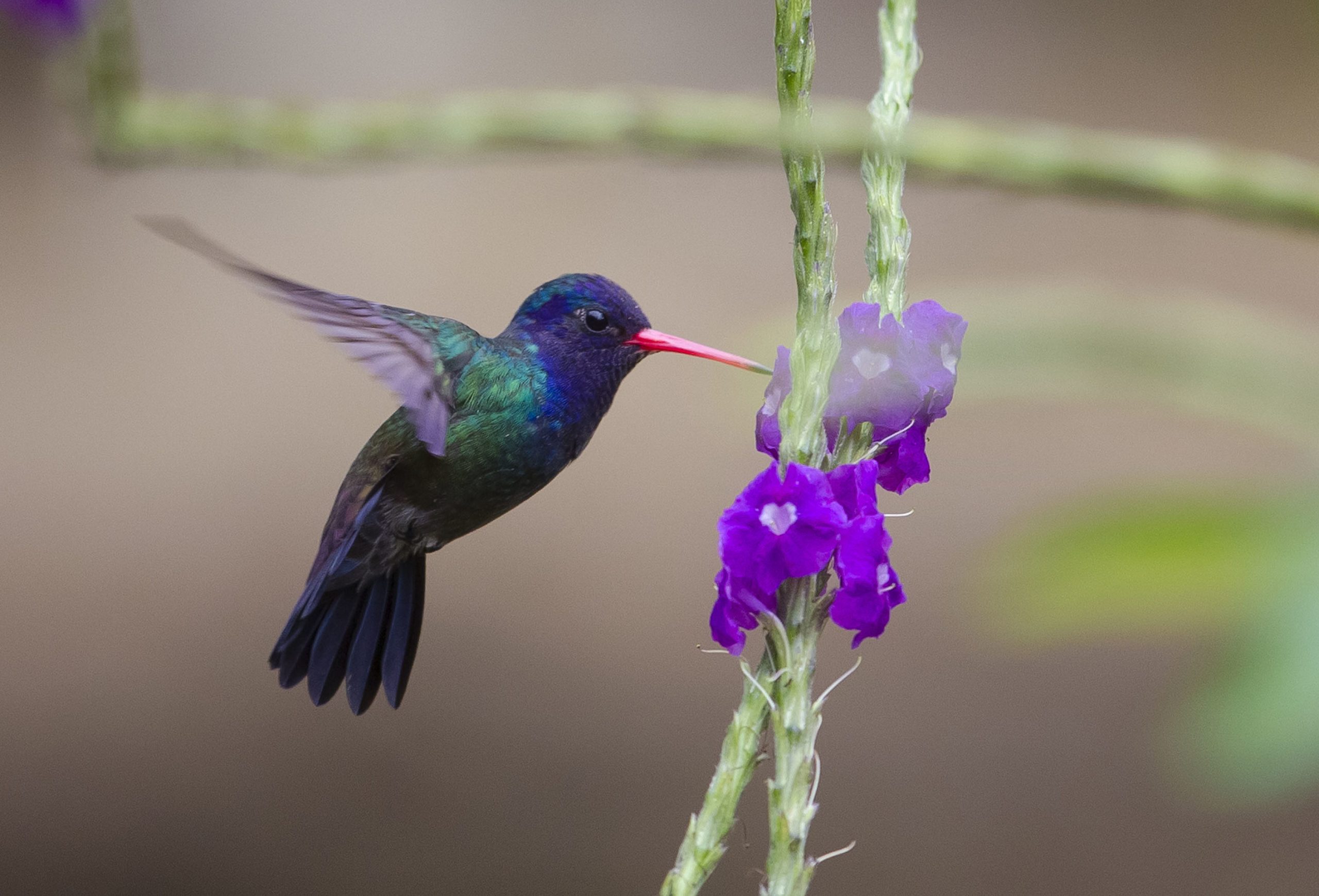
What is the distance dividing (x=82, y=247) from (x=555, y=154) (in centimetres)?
330

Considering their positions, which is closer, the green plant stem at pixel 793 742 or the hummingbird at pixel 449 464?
the green plant stem at pixel 793 742

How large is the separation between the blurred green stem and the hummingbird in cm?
19

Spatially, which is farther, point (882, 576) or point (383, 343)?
point (383, 343)

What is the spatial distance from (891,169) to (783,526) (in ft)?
0.79

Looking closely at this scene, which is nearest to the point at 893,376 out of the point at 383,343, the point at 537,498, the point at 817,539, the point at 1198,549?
the point at 817,539

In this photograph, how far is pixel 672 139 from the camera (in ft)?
3.22

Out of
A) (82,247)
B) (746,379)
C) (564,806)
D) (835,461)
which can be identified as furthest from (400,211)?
(835,461)

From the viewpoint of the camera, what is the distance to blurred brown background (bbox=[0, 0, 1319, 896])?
128 inches

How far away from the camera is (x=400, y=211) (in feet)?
12.5

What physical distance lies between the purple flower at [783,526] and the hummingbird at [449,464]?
474 mm

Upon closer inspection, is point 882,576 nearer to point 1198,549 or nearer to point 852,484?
point 852,484

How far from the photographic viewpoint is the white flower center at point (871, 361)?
69 cm

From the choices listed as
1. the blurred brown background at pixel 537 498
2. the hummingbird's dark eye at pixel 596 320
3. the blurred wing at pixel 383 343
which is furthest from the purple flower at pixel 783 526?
the blurred brown background at pixel 537 498

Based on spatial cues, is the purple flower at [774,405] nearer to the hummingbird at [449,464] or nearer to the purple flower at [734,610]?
the purple flower at [734,610]
